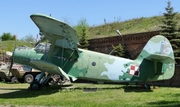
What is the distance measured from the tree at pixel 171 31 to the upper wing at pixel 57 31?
982 centimetres

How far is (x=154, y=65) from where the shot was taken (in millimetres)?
15180

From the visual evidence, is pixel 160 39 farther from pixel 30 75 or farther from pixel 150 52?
pixel 30 75

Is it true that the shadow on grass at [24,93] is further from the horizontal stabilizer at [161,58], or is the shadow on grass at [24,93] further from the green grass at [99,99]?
the horizontal stabilizer at [161,58]

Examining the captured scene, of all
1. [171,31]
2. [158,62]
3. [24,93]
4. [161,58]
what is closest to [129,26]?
[171,31]

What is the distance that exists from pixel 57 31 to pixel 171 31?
1182 centimetres

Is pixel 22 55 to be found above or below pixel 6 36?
below

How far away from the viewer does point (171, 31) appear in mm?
21859

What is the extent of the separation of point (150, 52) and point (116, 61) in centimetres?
212

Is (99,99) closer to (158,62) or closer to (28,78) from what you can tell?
(158,62)

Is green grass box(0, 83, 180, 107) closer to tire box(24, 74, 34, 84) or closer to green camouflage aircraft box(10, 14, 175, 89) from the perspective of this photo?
green camouflage aircraft box(10, 14, 175, 89)

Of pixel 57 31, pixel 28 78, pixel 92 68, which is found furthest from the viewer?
pixel 28 78

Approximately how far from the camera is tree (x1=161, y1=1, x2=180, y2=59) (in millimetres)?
21406

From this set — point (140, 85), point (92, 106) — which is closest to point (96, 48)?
point (140, 85)

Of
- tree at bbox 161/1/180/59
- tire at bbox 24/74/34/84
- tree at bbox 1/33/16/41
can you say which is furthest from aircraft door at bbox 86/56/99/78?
tree at bbox 1/33/16/41
